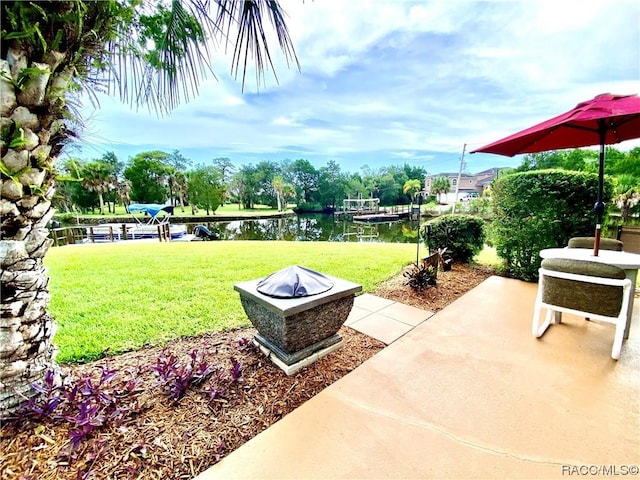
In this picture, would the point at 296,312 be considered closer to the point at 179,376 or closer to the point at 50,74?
the point at 179,376

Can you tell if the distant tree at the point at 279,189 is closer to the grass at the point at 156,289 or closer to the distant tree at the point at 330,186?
the distant tree at the point at 330,186

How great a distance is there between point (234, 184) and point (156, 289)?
39.3m

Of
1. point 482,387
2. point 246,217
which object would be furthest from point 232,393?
point 246,217

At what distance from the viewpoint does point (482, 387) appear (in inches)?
76.0

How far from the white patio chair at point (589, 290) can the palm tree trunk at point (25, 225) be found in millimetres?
3731

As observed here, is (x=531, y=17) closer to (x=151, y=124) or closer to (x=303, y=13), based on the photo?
(x=303, y=13)

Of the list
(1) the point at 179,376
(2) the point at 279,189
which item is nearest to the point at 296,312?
(1) the point at 179,376

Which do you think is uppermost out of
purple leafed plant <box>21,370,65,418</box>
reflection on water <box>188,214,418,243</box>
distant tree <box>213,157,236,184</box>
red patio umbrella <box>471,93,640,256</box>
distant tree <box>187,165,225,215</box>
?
distant tree <box>213,157,236,184</box>

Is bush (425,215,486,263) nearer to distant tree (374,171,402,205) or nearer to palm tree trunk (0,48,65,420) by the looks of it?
palm tree trunk (0,48,65,420)

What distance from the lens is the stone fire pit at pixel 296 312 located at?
199cm

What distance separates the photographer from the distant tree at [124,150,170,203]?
29.4 m

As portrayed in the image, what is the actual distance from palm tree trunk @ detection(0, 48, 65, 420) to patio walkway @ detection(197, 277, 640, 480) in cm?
113

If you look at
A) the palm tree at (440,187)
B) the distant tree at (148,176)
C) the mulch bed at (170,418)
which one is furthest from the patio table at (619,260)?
the palm tree at (440,187)

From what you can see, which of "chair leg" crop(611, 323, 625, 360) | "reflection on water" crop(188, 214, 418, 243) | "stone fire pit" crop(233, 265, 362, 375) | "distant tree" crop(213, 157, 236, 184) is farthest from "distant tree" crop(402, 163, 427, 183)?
"stone fire pit" crop(233, 265, 362, 375)
